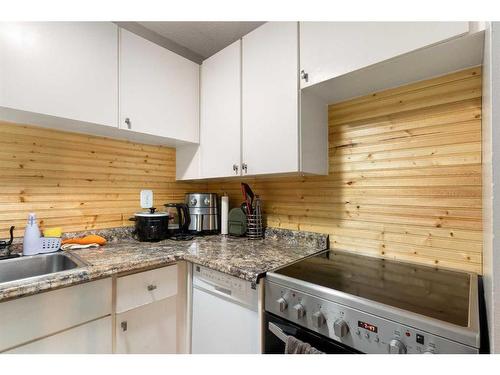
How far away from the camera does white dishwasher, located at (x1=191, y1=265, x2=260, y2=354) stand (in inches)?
42.5

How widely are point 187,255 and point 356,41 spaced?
1305mm

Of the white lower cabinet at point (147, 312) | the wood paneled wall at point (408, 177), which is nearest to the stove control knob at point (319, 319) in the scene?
the wood paneled wall at point (408, 177)

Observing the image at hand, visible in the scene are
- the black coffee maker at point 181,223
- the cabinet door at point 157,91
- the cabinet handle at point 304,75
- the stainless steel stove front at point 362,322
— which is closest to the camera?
the stainless steel stove front at point 362,322

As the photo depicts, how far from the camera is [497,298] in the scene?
490mm

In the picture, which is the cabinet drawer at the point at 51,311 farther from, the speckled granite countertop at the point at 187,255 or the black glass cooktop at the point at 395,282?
the black glass cooktop at the point at 395,282

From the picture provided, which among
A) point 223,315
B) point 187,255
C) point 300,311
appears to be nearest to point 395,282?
point 300,311

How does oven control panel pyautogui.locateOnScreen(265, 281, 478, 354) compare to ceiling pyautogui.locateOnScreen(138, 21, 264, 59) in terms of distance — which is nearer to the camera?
oven control panel pyautogui.locateOnScreen(265, 281, 478, 354)

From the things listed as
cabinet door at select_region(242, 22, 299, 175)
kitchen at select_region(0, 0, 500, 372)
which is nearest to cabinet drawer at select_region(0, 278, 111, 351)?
kitchen at select_region(0, 0, 500, 372)

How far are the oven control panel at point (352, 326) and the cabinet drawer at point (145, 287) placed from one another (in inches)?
22.8

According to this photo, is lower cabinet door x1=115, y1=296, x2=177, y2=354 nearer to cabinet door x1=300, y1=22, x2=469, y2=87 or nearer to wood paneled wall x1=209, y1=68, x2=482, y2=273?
wood paneled wall x1=209, y1=68, x2=482, y2=273

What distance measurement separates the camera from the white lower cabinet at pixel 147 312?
1137mm

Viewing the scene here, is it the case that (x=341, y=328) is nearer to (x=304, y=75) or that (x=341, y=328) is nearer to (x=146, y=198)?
(x=304, y=75)

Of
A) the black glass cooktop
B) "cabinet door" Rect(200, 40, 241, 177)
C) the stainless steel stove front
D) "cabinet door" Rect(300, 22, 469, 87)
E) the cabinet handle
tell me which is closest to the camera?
the stainless steel stove front

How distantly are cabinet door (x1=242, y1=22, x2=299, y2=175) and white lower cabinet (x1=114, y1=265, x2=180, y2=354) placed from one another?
78 centimetres
